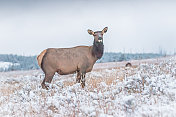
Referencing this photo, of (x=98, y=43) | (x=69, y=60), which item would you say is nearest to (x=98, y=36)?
(x=98, y=43)

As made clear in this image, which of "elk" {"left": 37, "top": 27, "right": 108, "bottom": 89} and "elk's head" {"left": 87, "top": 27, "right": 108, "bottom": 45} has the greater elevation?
"elk's head" {"left": 87, "top": 27, "right": 108, "bottom": 45}

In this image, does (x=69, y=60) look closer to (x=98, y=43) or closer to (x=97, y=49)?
(x=97, y=49)

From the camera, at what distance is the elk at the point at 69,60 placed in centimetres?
932

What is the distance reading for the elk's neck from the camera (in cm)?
937

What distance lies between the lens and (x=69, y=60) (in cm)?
946

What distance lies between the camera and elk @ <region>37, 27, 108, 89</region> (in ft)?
30.6

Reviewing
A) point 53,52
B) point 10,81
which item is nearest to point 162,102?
point 53,52

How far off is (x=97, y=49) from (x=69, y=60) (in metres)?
1.13

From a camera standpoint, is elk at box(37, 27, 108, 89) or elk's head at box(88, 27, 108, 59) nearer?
elk's head at box(88, 27, 108, 59)

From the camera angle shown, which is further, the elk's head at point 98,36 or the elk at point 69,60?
the elk at point 69,60

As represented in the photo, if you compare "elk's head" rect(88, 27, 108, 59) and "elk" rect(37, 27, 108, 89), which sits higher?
"elk's head" rect(88, 27, 108, 59)

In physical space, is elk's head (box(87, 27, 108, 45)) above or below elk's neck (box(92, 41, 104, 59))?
above

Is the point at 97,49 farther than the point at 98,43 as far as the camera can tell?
Yes

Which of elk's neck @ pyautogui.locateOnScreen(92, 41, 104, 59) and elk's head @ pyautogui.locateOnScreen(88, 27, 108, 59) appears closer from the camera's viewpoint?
elk's head @ pyautogui.locateOnScreen(88, 27, 108, 59)
